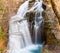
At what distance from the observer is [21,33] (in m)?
2.68

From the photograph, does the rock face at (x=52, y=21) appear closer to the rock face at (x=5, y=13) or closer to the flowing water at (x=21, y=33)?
the flowing water at (x=21, y=33)

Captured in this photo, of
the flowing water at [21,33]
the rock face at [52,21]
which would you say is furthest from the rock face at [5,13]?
the rock face at [52,21]

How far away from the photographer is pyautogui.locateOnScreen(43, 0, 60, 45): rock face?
2637mm

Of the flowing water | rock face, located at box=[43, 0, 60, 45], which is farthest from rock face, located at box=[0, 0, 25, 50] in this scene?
rock face, located at box=[43, 0, 60, 45]

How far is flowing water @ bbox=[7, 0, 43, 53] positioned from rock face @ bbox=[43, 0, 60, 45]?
70 mm

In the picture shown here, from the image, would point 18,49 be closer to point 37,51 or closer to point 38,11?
point 37,51

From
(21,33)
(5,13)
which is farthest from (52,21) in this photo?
(5,13)

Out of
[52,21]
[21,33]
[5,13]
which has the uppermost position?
[5,13]

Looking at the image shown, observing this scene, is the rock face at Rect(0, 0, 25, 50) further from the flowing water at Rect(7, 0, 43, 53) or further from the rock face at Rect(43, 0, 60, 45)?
the rock face at Rect(43, 0, 60, 45)

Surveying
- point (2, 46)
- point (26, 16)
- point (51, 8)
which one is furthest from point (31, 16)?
point (2, 46)

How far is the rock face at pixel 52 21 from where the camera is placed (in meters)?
2.64

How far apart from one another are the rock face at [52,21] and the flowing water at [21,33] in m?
0.07

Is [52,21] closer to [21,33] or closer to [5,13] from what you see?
[21,33]

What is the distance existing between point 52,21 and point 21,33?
35 cm
